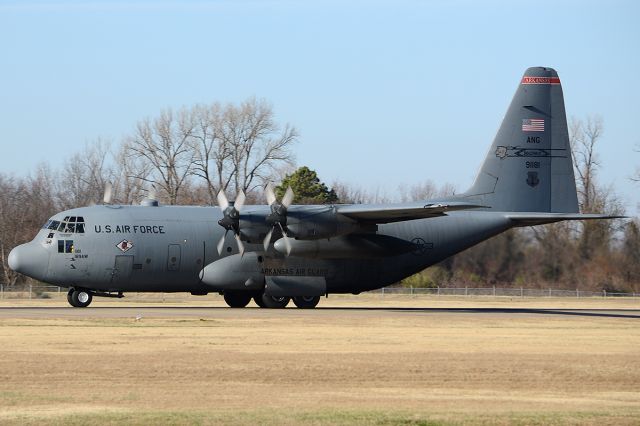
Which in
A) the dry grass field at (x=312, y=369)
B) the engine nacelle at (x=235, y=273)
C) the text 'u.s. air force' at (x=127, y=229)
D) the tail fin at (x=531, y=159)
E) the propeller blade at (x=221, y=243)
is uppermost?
the tail fin at (x=531, y=159)

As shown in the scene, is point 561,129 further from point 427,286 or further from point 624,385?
point 624,385

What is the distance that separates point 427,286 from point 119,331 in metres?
Result: 32.7

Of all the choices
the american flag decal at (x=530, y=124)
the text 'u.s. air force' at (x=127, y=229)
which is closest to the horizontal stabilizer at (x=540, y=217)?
the american flag decal at (x=530, y=124)

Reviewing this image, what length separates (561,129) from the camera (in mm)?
46344

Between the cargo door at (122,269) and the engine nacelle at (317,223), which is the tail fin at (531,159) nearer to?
the engine nacelle at (317,223)

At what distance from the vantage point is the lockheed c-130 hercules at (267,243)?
1558 inches

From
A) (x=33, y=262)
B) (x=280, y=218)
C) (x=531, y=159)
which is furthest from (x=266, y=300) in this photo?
(x=531, y=159)

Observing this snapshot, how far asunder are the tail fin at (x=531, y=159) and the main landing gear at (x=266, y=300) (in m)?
8.22

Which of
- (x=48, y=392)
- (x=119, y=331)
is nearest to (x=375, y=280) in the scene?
(x=119, y=331)

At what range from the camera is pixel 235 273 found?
134 feet

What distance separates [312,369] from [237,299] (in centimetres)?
2177

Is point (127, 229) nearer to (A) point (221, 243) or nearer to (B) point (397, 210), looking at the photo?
(A) point (221, 243)

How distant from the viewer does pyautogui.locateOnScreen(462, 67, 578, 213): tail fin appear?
149 ft

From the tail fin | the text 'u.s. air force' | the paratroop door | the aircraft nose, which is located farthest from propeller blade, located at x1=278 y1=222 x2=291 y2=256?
the tail fin
